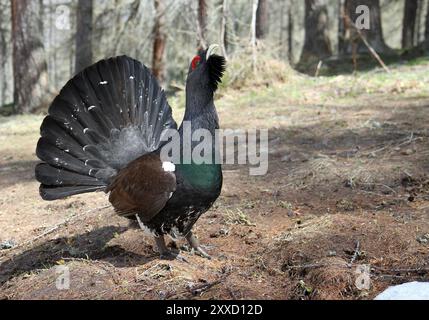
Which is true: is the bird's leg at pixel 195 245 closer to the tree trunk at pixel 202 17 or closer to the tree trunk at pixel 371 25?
the tree trunk at pixel 202 17

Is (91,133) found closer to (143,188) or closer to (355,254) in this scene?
(143,188)

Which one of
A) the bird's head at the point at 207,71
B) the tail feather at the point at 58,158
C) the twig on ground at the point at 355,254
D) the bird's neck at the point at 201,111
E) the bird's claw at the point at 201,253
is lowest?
the bird's claw at the point at 201,253

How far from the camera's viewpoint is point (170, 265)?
14.3 feet

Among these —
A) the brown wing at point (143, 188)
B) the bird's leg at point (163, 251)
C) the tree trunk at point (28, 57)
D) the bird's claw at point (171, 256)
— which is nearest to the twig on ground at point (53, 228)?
the brown wing at point (143, 188)

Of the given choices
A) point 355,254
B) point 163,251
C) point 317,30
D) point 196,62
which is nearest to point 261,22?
point 317,30

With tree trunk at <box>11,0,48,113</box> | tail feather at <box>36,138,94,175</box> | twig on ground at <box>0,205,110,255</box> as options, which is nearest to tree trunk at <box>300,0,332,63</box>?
tree trunk at <box>11,0,48,113</box>

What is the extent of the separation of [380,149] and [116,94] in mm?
3418

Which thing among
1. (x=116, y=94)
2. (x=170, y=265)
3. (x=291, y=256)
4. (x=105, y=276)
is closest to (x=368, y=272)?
(x=291, y=256)

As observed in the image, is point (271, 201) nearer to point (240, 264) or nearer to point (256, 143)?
point (240, 264)

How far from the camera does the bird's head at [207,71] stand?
4281 millimetres

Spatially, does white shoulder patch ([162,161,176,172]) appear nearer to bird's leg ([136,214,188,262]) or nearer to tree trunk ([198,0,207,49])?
bird's leg ([136,214,188,262])

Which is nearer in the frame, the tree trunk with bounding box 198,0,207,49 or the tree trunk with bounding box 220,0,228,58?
the tree trunk with bounding box 220,0,228,58

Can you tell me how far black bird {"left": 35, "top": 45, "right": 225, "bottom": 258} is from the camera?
4.54 m

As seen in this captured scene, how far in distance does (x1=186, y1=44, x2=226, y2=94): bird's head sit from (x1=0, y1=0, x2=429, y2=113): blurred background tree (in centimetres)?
685
